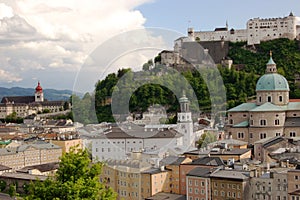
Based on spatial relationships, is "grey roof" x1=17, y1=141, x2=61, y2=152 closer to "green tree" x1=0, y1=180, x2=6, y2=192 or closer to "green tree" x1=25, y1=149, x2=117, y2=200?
"green tree" x1=0, y1=180, x2=6, y2=192

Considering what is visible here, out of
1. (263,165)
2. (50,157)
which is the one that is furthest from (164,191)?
(50,157)

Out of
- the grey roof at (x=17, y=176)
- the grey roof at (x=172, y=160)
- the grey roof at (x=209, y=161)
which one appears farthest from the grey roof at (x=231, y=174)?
the grey roof at (x=17, y=176)

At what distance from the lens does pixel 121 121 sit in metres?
38.8

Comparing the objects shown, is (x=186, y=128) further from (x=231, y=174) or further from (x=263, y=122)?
(x=231, y=174)

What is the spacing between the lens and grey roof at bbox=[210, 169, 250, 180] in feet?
72.8

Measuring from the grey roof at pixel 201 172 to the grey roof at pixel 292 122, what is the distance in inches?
445

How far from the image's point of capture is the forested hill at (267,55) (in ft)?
203

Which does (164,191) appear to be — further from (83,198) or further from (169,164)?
(83,198)

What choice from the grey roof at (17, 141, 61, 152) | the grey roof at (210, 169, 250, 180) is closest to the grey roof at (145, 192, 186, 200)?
the grey roof at (210, 169, 250, 180)

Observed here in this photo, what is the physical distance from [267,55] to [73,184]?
57.0m

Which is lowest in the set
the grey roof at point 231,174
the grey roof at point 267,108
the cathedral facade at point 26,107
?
the grey roof at point 231,174

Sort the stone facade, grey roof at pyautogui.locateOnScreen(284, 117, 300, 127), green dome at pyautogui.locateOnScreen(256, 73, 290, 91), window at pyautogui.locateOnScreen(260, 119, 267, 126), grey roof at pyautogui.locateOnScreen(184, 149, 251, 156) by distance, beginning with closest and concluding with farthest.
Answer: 1. grey roof at pyautogui.locateOnScreen(184, 149, 251, 156)
2. grey roof at pyautogui.locateOnScreen(284, 117, 300, 127)
3. the stone facade
4. window at pyautogui.locateOnScreen(260, 119, 267, 126)
5. green dome at pyautogui.locateOnScreen(256, 73, 290, 91)

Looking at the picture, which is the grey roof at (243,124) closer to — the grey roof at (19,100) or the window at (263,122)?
the window at (263,122)

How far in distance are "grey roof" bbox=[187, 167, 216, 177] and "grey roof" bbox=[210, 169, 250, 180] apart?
546 millimetres
